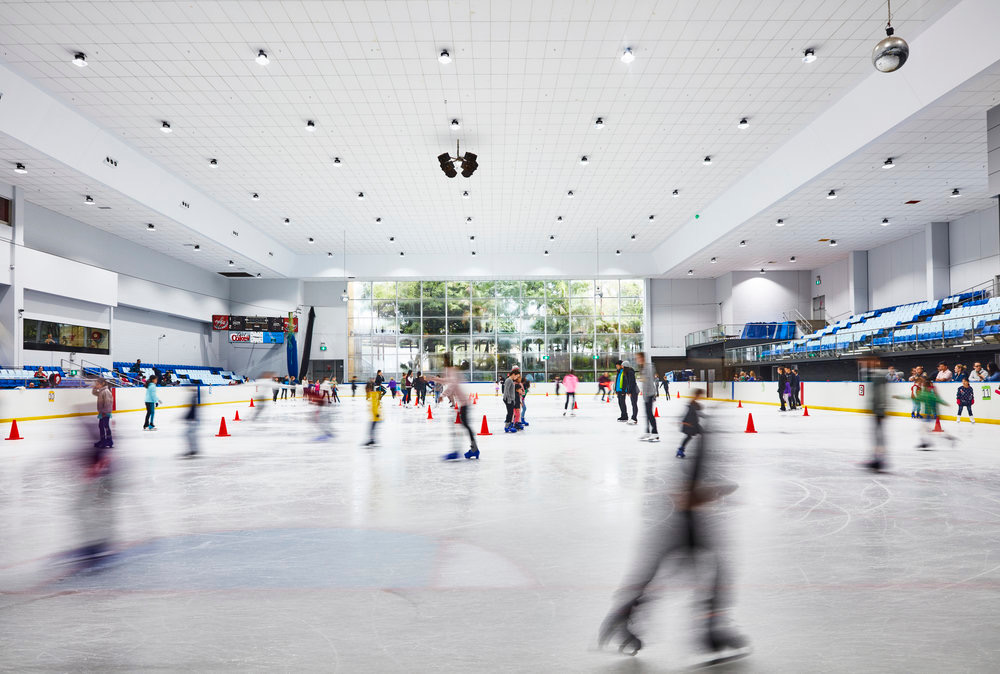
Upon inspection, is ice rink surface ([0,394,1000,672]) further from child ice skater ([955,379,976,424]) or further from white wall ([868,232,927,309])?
white wall ([868,232,927,309])

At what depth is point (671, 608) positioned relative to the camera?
123 inches

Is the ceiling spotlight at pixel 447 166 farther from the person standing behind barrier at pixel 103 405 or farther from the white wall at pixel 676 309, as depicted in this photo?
the white wall at pixel 676 309

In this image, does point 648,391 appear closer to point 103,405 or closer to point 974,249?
point 103,405

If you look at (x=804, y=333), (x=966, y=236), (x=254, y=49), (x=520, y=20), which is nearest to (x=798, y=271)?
(x=804, y=333)

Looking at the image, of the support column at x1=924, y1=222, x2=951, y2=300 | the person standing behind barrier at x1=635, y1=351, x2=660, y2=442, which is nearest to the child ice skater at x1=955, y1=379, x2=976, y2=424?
the person standing behind barrier at x1=635, y1=351, x2=660, y2=442

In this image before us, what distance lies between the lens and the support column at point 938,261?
24.4 m

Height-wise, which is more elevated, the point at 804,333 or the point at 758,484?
the point at 804,333

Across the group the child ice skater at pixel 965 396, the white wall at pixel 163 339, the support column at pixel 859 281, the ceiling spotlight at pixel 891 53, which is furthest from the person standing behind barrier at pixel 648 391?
the white wall at pixel 163 339

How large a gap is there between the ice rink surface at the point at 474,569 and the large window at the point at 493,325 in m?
30.5

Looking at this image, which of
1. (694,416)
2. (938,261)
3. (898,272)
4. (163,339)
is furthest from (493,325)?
(694,416)

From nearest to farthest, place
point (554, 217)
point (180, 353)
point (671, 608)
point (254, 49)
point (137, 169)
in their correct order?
point (671, 608), point (254, 49), point (137, 169), point (554, 217), point (180, 353)

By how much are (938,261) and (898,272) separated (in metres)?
3.27

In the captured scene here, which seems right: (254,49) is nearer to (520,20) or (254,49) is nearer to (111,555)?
(520,20)

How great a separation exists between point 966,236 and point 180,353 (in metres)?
36.1
